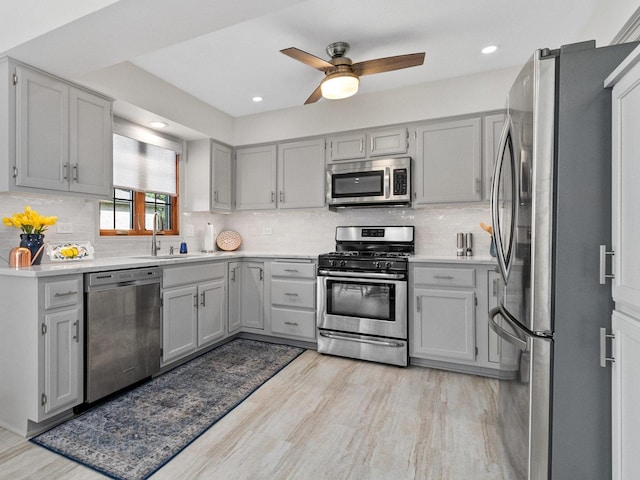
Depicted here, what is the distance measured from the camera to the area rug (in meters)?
1.75

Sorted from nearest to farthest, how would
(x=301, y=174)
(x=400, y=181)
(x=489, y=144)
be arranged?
(x=489, y=144), (x=400, y=181), (x=301, y=174)

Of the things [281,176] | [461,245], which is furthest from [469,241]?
Result: [281,176]

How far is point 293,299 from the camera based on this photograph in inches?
140

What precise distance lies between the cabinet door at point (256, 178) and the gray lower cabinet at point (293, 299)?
86cm

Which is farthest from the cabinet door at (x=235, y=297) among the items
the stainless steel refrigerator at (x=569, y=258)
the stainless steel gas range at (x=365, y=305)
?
the stainless steel refrigerator at (x=569, y=258)

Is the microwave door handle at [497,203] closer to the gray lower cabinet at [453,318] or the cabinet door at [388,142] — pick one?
the gray lower cabinet at [453,318]

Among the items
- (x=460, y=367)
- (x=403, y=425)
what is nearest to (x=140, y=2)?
(x=403, y=425)

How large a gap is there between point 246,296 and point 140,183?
1.57 metres

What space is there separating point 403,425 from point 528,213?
1.47m

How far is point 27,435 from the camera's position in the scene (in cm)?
194

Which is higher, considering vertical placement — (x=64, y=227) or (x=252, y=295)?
(x=64, y=227)

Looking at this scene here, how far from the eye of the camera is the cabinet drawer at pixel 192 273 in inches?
110

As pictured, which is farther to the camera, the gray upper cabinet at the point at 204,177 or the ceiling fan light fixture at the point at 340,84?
the gray upper cabinet at the point at 204,177

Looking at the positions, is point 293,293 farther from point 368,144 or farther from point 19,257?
point 19,257
